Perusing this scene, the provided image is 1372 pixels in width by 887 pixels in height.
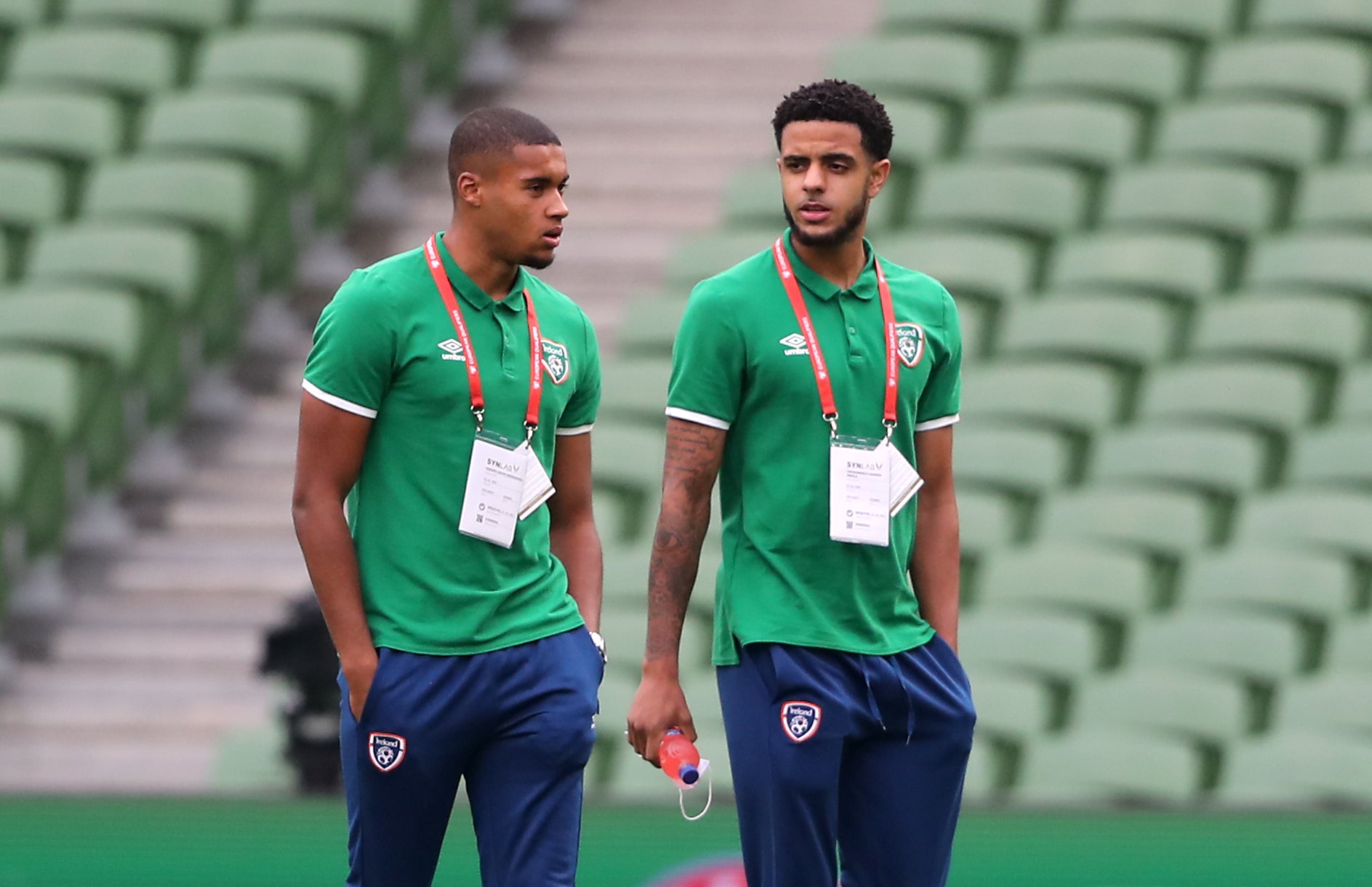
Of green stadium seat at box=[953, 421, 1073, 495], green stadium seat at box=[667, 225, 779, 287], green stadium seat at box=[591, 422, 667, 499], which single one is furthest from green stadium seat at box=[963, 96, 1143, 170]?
green stadium seat at box=[591, 422, 667, 499]

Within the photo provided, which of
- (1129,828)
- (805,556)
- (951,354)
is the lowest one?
(1129,828)

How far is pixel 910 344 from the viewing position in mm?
3309

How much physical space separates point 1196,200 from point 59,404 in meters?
3.80

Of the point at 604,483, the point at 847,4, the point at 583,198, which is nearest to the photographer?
the point at 604,483

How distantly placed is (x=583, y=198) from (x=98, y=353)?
2.19 meters

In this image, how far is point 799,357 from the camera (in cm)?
322

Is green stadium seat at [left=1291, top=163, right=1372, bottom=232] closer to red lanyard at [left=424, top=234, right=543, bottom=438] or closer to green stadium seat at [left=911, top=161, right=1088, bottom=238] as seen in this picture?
green stadium seat at [left=911, top=161, right=1088, bottom=238]

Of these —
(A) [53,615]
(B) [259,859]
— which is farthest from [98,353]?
(B) [259,859]

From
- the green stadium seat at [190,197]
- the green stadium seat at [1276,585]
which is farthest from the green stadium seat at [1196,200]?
the green stadium seat at [190,197]

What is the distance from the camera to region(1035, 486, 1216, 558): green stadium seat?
270 inches

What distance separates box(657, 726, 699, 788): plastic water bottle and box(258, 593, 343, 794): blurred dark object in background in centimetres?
293

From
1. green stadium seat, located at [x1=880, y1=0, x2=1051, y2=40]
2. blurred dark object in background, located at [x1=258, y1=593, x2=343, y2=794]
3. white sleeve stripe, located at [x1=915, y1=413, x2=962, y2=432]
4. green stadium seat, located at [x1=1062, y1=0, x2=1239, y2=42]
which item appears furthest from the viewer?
green stadium seat, located at [x1=880, y1=0, x2=1051, y2=40]

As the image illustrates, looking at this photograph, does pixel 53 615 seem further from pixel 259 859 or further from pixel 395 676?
pixel 395 676

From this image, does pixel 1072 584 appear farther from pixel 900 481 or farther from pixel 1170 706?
pixel 900 481
